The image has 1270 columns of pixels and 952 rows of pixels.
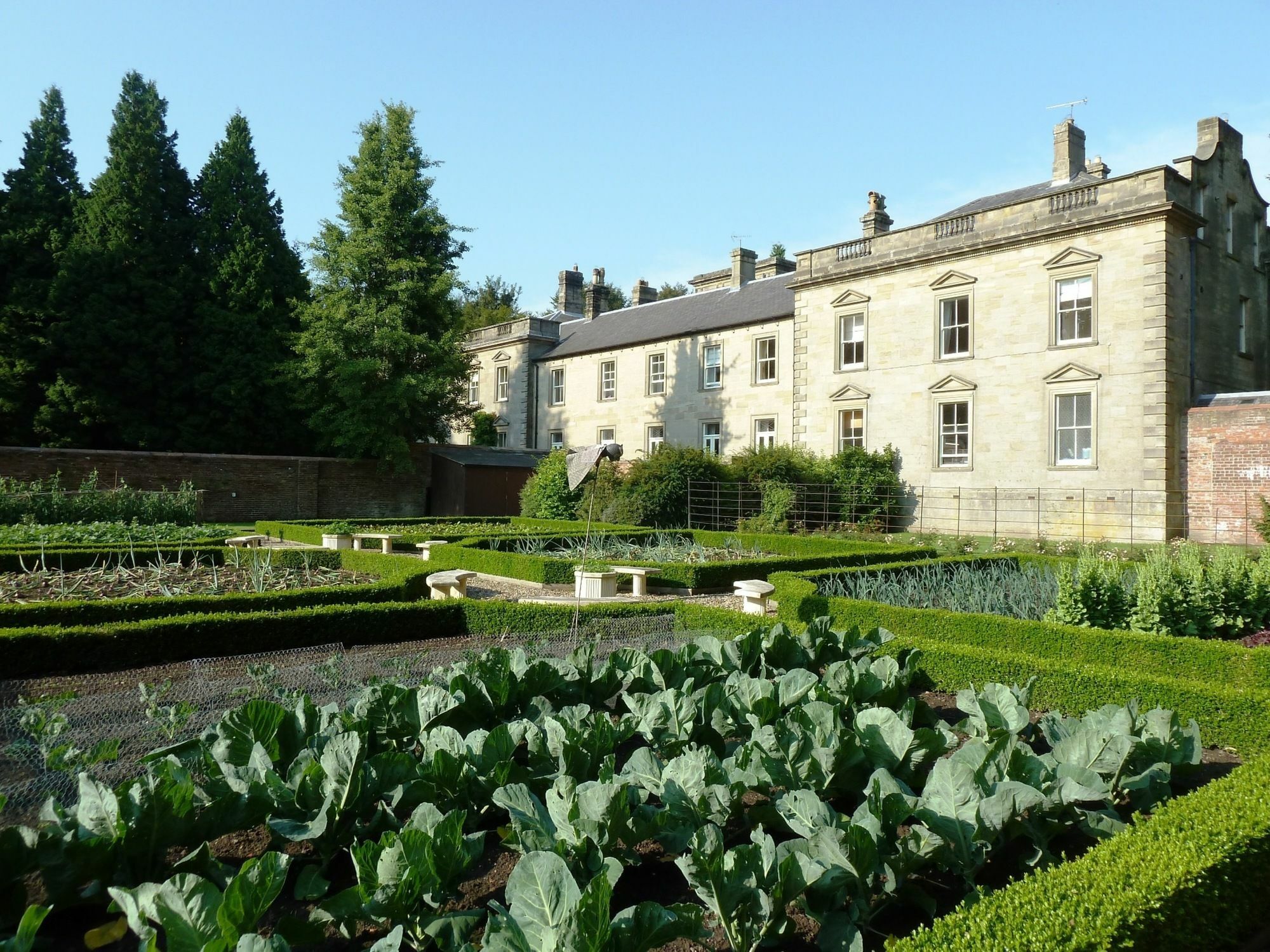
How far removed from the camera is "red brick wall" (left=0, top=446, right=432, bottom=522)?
2317 centimetres

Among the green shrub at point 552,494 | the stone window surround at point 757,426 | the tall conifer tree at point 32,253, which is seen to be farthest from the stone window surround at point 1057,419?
the tall conifer tree at point 32,253

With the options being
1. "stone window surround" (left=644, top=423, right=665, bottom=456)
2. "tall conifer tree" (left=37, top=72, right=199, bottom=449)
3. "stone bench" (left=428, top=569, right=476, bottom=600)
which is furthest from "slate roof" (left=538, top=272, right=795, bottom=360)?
"stone bench" (left=428, top=569, right=476, bottom=600)

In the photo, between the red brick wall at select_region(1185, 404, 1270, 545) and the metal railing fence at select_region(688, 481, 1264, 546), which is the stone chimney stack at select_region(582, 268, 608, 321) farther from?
the red brick wall at select_region(1185, 404, 1270, 545)

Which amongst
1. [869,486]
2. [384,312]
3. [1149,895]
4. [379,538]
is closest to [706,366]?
[869,486]

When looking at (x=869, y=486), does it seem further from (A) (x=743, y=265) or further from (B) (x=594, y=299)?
(B) (x=594, y=299)

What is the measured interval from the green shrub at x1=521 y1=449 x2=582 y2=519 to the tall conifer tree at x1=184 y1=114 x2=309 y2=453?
1022 cm

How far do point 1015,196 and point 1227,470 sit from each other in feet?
31.9

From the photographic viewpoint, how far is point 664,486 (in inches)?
889

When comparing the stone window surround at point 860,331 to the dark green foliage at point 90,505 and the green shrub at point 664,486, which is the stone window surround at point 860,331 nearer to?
the green shrub at point 664,486

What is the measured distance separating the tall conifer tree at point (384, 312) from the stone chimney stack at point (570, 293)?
11099 millimetres

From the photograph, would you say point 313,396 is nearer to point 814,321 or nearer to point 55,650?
point 814,321

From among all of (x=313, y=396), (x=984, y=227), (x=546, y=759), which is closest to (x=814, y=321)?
(x=984, y=227)

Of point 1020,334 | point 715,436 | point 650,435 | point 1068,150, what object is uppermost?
point 1068,150

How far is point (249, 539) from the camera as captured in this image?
49.6 ft
